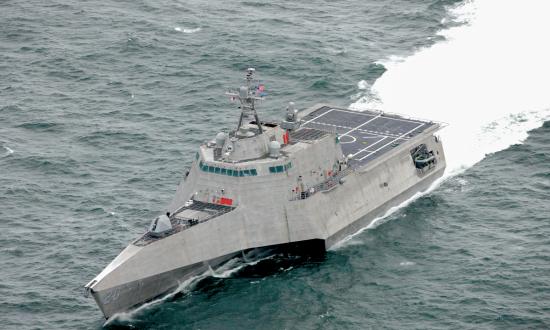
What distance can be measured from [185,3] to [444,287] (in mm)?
72835

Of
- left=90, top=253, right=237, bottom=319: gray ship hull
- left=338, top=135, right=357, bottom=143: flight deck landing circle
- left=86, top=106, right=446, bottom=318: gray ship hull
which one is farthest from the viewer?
left=338, top=135, right=357, bottom=143: flight deck landing circle

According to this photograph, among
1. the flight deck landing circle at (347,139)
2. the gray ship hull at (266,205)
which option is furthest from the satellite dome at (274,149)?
the flight deck landing circle at (347,139)

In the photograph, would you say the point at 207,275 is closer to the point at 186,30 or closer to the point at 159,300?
the point at 159,300

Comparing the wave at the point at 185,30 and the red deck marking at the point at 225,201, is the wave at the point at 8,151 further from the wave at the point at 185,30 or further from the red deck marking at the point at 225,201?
the wave at the point at 185,30

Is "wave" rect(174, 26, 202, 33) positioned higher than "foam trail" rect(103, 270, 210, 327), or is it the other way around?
"wave" rect(174, 26, 202, 33)

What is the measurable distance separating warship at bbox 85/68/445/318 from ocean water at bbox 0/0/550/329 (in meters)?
1.80

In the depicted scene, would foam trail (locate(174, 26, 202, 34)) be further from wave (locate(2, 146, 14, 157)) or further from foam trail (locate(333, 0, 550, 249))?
wave (locate(2, 146, 14, 157))

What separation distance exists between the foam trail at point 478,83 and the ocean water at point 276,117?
253 millimetres

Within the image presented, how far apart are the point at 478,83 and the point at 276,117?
23.9 metres

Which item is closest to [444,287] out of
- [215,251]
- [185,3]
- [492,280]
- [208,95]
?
[492,280]

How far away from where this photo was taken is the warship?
280 feet

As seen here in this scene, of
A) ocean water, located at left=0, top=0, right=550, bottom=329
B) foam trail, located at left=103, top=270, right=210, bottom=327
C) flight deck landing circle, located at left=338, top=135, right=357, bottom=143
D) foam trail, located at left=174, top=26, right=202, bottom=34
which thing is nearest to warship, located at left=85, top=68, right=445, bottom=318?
foam trail, located at left=103, top=270, right=210, bottom=327

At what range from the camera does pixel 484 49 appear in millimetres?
131000

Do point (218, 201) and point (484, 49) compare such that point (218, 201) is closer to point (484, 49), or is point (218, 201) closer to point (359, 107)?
point (359, 107)
